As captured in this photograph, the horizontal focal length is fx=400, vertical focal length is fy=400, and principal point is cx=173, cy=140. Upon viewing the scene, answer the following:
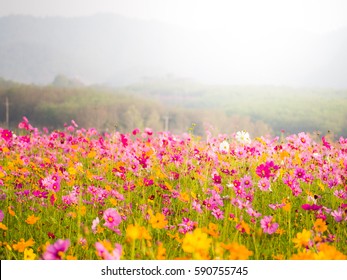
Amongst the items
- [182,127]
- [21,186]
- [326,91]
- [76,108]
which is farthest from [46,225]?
[326,91]

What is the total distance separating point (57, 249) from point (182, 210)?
188 cm

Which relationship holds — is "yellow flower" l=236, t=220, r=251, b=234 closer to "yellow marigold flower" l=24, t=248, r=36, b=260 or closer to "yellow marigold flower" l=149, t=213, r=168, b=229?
"yellow marigold flower" l=149, t=213, r=168, b=229

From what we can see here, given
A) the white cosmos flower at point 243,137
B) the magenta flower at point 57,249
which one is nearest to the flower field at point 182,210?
the magenta flower at point 57,249

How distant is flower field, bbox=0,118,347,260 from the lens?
204 cm

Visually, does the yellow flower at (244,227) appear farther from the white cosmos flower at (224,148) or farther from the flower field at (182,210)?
the white cosmos flower at (224,148)

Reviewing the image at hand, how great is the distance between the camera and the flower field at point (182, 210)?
2039 millimetres

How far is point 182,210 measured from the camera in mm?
3268

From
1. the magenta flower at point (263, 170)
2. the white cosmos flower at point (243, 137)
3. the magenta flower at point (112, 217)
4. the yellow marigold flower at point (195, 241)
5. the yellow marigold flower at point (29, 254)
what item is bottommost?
the yellow marigold flower at point (29, 254)

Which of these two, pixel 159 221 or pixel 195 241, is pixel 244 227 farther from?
pixel 195 241

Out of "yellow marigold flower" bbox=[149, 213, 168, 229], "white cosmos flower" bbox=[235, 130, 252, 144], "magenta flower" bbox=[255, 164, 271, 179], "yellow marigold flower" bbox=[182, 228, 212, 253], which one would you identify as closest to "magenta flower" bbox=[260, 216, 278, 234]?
"magenta flower" bbox=[255, 164, 271, 179]

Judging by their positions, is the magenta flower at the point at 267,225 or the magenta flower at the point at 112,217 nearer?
the magenta flower at the point at 112,217

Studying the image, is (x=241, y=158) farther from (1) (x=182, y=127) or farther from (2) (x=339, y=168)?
(1) (x=182, y=127)

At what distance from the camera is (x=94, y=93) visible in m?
82.6
